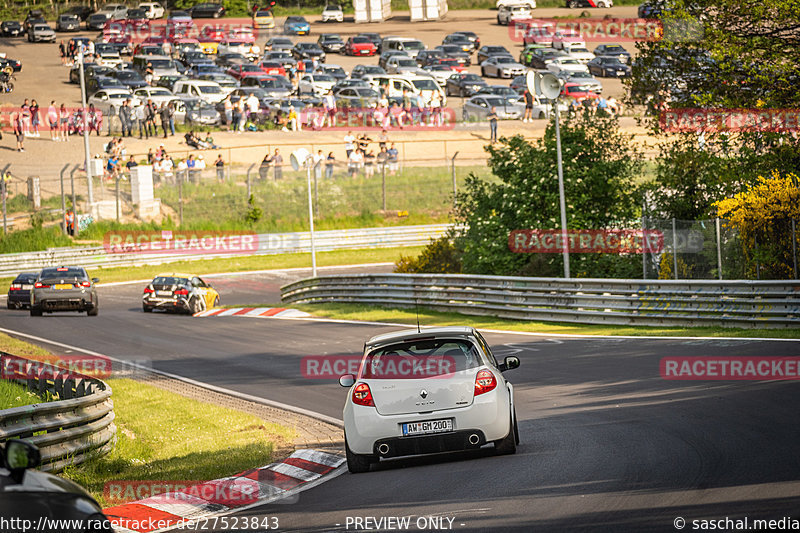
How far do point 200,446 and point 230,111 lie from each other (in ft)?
151

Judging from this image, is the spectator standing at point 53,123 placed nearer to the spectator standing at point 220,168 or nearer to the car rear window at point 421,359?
the spectator standing at point 220,168

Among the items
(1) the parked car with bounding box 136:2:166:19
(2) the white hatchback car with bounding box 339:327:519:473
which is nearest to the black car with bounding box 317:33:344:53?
(1) the parked car with bounding box 136:2:166:19

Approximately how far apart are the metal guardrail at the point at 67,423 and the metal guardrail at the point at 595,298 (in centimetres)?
1329

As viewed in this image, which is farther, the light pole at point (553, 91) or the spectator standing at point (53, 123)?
the spectator standing at point (53, 123)

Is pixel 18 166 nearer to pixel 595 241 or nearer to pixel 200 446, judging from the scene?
pixel 595 241

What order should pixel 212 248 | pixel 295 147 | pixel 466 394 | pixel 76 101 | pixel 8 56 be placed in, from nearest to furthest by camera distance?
pixel 466 394, pixel 212 248, pixel 295 147, pixel 76 101, pixel 8 56

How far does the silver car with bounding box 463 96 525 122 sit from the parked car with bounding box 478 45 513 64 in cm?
1438

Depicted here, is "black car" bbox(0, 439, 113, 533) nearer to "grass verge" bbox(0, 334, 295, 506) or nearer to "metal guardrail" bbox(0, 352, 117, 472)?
"grass verge" bbox(0, 334, 295, 506)

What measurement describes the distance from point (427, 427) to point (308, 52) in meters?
63.9

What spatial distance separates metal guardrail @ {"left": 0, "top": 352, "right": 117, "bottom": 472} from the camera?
34.4 ft

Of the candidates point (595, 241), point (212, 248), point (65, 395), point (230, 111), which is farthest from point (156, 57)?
point (65, 395)

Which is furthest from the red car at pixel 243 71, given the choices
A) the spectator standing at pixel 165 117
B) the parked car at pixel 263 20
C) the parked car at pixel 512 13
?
the parked car at pixel 512 13

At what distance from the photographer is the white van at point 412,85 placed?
6031 centimetres

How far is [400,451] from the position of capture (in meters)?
10.5
